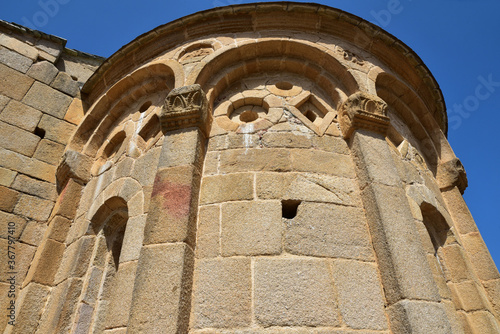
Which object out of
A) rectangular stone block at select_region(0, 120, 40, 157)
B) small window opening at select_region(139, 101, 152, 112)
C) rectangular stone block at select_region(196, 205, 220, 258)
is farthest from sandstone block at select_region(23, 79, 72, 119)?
rectangular stone block at select_region(196, 205, 220, 258)

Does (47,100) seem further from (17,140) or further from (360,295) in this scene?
(360,295)

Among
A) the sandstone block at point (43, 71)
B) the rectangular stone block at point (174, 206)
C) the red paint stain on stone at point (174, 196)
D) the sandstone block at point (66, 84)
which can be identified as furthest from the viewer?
the sandstone block at point (66, 84)

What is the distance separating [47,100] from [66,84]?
509 mm

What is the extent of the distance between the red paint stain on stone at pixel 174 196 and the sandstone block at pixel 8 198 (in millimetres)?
2520

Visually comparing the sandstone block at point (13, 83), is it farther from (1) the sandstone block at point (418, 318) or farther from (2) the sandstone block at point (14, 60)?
(1) the sandstone block at point (418, 318)

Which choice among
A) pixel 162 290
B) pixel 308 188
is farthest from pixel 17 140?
pixel 308 188

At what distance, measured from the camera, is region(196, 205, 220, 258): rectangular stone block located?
296 centimetres

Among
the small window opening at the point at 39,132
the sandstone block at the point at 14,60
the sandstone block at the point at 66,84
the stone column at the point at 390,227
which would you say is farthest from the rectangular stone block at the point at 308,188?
the sandstone block at the point at 14,60

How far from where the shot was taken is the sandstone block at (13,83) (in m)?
5.38

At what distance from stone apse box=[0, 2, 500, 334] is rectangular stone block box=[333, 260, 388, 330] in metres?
0.01

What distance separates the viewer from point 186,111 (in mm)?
3637

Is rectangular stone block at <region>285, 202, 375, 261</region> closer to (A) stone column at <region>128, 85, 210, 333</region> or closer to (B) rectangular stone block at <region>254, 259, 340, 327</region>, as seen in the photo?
(B) rectangular stone block at <region>254, 259, 340, 327</region>

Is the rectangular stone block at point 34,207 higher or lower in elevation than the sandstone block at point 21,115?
lower

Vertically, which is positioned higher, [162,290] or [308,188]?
[308,188]
